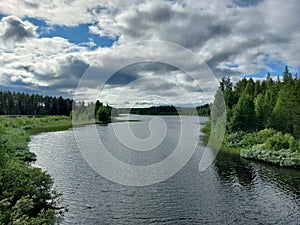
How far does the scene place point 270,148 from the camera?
128 ft

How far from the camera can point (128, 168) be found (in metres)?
31.8

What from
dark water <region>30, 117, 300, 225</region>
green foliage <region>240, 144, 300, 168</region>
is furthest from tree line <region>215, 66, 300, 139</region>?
dark water <region>30, 117, 300, 225</region>

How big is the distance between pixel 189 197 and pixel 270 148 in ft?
A: 71.6

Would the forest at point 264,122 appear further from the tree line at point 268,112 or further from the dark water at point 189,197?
the dark water at point 189,197

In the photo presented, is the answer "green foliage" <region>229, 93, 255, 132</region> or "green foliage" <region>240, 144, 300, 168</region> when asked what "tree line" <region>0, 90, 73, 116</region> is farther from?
"green foliage" <region>240, 144, 300, 168</region>

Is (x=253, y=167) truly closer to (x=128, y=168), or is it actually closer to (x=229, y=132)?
(x=128, y=168)

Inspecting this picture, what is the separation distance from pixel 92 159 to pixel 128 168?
6.84 metres

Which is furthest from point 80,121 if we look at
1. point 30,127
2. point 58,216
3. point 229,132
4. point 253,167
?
point 58,216

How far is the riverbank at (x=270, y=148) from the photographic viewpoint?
34781mm

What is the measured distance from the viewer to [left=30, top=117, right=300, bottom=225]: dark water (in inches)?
725

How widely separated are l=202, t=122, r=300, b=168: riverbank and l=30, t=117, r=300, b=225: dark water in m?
2.40

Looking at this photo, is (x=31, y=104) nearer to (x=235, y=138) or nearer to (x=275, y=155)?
(x=235, y=138)

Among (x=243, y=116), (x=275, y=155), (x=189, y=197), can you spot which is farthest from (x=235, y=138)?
(x=189, y=197)

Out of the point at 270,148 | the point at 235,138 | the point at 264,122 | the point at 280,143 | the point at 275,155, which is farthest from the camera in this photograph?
→ the point at 264,122
